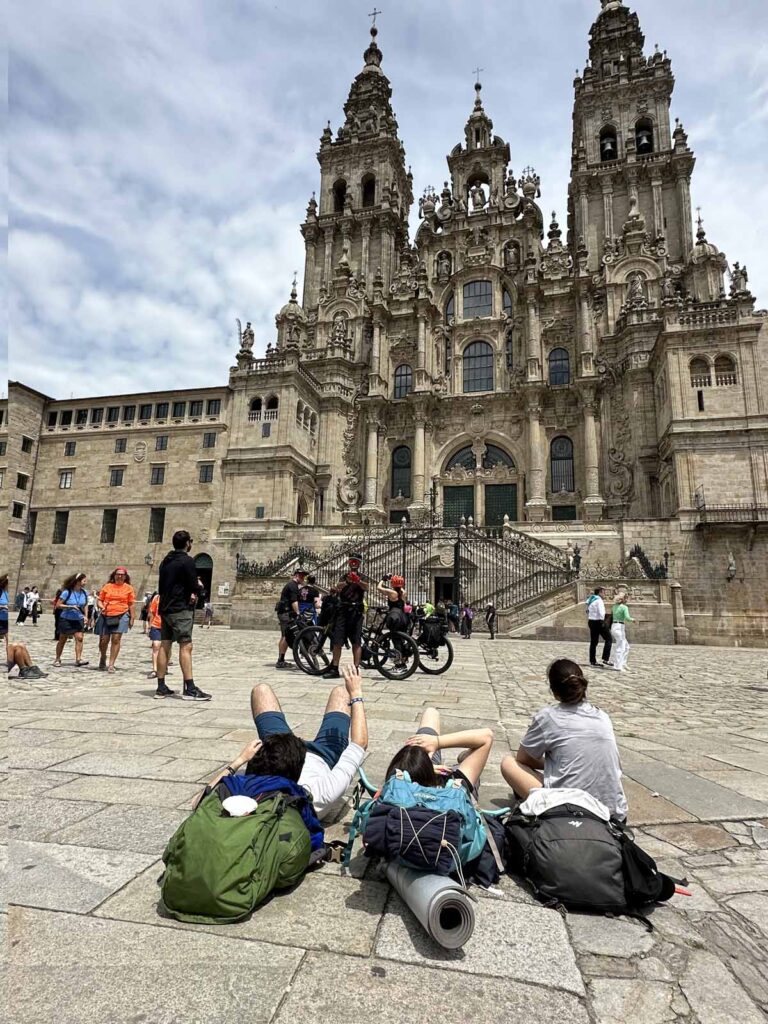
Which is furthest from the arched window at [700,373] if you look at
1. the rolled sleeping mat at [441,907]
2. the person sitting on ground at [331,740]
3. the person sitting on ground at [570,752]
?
the rolled sleeping mat at [441,907]

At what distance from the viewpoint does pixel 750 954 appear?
7.16 ft

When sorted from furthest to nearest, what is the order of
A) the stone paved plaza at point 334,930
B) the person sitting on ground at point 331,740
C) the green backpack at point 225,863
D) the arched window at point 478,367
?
the arched window at point 478,367 → the person sitting on ground at point 331,740 → the green backpack at point 225,863 → the stone paved plaza at point 334,930

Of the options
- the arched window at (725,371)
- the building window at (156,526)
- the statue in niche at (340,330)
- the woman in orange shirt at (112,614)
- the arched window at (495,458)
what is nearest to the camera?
the woman in orange shirt at (112,614)

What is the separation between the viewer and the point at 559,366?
34562 mm

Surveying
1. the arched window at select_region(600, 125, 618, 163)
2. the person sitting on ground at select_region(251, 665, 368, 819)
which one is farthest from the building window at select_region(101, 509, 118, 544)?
the arched window at select_region(600, 125, 618, 163)

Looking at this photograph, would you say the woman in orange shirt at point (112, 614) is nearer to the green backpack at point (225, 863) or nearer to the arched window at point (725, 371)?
the green backpack at point (225, 863)

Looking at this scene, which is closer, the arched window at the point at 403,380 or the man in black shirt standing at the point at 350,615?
the man in black shirt standing at the point at 350,615

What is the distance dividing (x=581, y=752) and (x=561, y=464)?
103 ft

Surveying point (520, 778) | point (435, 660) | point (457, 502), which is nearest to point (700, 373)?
point (457, 502)

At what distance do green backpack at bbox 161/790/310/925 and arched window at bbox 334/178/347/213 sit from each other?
153ft

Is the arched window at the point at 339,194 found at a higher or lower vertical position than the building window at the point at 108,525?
higher

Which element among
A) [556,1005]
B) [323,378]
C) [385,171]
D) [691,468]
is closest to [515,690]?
[556,1005]

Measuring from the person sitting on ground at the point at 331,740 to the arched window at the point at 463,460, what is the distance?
31440 mm

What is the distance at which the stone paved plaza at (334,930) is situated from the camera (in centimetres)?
178
